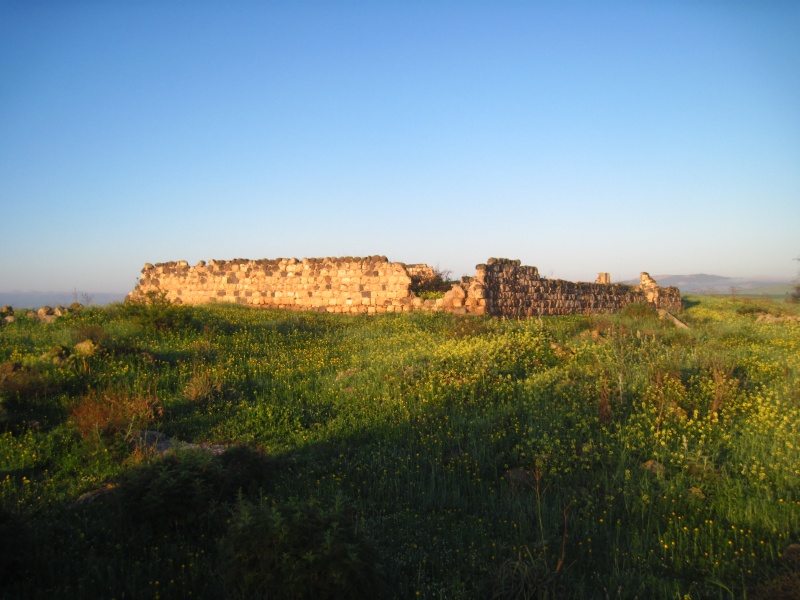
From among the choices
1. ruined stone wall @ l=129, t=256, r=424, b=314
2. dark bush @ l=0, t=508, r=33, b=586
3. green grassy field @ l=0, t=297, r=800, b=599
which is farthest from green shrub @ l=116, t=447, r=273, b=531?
ruined stone wall @ l=129, t=256, r=424, b=314

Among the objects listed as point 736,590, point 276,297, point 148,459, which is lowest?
point 736,590

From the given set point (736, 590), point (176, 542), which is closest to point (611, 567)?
point (736, 590)

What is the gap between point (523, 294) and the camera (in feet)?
58.6

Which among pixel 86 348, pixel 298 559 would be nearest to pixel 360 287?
pixel 86 348

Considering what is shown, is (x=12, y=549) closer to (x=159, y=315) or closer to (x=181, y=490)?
(x=181, y=490)

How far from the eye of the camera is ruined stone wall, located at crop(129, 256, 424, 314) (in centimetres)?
1731

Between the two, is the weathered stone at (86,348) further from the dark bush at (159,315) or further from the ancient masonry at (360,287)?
the ancient masonry at (360,287)

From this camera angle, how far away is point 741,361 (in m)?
9.58

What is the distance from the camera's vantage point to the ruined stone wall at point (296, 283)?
1731 cm

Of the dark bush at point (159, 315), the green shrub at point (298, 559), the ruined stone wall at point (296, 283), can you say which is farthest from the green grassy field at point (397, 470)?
the ruined stone wall at point (296, 283)

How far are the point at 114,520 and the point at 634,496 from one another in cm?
462

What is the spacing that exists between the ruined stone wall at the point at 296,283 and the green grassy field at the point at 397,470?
6524 millimetres

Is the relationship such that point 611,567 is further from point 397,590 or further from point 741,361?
point 741,361

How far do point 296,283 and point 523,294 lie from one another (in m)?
7.47
